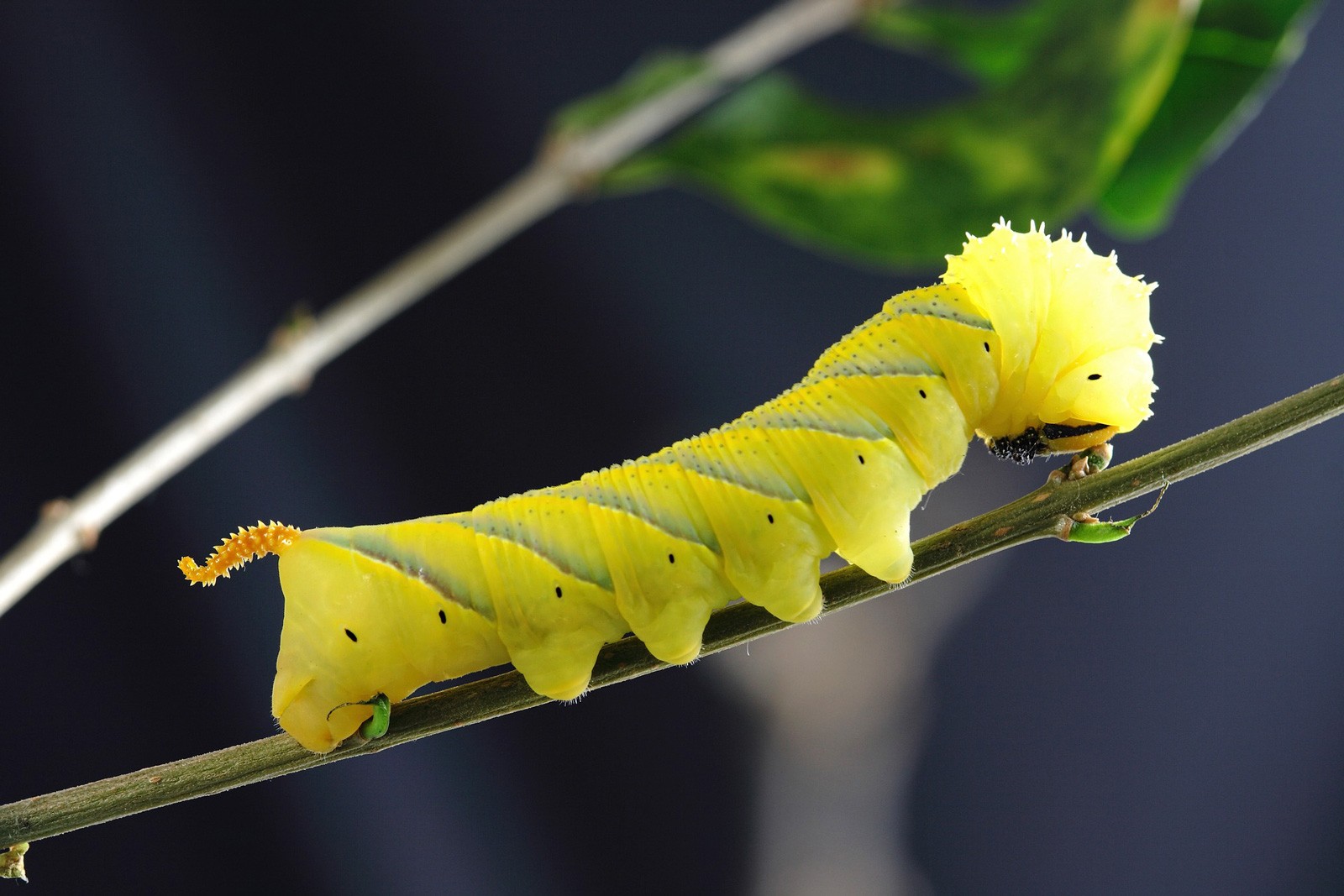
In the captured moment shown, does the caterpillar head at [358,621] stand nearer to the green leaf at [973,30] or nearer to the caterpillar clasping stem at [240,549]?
the caterpillar clasping stem at [240,549]

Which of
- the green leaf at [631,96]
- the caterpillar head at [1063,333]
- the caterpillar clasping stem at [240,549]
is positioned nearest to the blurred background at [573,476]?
the green leaf at [631,96]

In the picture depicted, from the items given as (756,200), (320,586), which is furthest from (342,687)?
(756,200)

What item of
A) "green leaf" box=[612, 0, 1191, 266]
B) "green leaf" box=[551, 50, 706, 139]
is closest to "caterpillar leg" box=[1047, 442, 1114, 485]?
"green leaf" box=[612, 0, 1191, 266]

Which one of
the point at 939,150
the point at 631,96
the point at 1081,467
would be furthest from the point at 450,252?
the point at 1081,467

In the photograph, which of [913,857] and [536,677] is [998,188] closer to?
[536,677]

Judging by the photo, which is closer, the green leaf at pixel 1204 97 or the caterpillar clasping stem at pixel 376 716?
the caterpillar clasping stem at pixel 376 716

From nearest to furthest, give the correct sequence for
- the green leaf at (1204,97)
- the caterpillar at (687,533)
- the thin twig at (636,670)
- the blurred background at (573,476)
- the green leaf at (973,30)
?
the thin twig at (636,670)
the caterpillar at (687,533)
the green leaf at (1204,97)
the green leaf at (973,30)
the blurred background at (573,476)

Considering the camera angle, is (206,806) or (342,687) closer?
(342,687)
